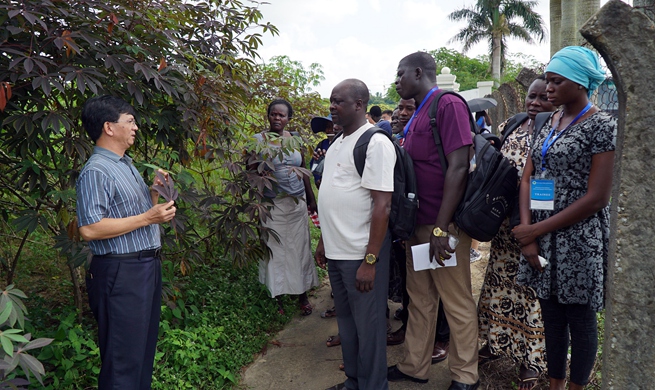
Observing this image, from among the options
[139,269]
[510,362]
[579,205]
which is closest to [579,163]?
[579,205]

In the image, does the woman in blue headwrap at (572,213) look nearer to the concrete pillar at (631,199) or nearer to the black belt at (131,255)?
the concrete pillar at (631,199)

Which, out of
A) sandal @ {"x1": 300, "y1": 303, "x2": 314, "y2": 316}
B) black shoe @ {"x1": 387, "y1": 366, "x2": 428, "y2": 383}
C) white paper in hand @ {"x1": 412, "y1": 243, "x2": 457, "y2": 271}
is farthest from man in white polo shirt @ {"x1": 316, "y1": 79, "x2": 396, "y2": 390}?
sandal @ {"x1": 300, "y1": 303, "x2": 314, "y2": 316}

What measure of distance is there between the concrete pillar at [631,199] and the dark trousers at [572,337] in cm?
83

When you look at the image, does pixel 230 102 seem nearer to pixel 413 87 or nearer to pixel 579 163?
pixel 413 87

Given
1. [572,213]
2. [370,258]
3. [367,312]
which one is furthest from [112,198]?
[572,213]

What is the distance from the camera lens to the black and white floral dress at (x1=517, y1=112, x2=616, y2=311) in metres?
2.19

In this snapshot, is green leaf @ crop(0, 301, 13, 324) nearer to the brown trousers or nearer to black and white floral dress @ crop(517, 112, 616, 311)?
the brown trousers

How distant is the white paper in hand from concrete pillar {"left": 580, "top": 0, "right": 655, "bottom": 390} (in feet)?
3.74

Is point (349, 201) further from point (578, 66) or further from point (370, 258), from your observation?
point (578, 66)

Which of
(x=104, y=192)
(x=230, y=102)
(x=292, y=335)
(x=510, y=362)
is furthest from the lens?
(x=292, y=335)

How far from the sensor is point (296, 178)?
4.06 metres

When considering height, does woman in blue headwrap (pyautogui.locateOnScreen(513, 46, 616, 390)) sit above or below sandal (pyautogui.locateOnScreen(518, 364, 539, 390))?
above

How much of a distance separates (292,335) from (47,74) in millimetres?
2590

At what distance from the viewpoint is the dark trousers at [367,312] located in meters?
2.62
